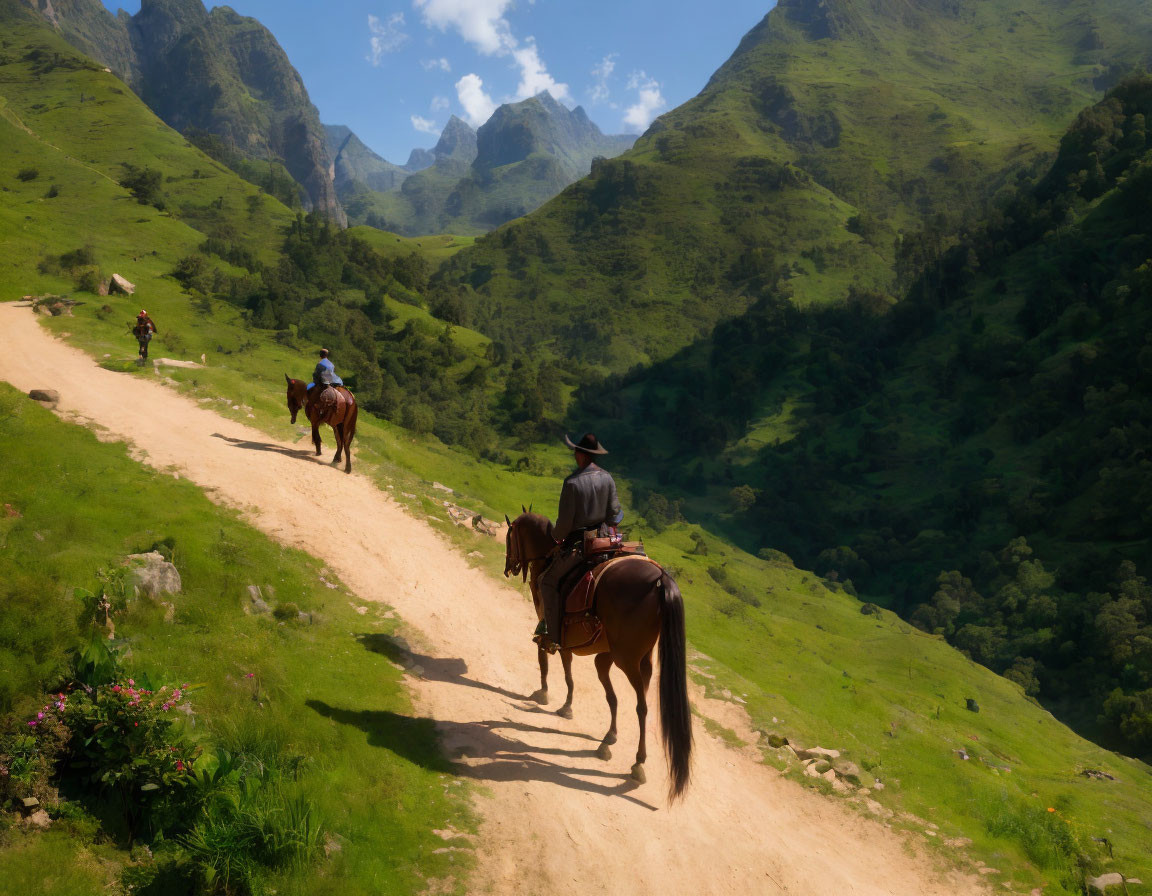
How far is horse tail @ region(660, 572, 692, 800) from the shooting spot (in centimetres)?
980

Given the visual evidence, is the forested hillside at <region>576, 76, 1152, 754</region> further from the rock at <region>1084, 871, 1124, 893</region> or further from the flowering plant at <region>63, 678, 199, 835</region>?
the flowering plant at <region>63, 678, 199, 835</region>

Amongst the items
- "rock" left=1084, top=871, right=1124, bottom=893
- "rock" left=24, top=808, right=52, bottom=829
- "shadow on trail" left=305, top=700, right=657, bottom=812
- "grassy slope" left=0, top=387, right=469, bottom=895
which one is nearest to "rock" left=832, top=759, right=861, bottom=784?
"rock" left=1084, top=871, right=1124, bottom=893

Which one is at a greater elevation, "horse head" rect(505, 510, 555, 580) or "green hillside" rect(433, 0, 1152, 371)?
"green hillside" rect(433, 0, 1152, 371)

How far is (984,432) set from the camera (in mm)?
79125

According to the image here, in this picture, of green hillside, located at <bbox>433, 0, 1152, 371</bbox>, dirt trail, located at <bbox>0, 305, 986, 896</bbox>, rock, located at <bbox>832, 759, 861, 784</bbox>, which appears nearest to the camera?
dirt trail, located at <bbox>0, 305, 986, 896</bbox>

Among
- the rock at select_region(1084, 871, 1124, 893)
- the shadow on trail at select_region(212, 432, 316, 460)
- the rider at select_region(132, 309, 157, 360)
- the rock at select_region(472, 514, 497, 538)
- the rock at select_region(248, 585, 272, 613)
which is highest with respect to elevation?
the rider at select_region(132, 309, 157, 360)

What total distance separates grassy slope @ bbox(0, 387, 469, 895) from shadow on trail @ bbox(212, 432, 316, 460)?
5013 millimetres

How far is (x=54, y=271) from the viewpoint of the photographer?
38.5 metres

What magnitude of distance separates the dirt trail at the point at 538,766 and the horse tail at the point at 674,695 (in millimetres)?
1081

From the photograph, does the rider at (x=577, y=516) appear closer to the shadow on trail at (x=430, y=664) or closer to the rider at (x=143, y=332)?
the shadow on trail at (x=430, y=664)

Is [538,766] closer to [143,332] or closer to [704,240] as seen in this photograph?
[143,332]

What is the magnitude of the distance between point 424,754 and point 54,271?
135ft

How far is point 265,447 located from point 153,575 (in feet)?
36.2

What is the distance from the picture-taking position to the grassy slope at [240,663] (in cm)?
812
